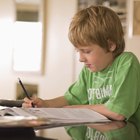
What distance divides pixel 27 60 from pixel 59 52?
316mm

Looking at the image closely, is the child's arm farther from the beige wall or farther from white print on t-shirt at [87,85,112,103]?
the beige wall

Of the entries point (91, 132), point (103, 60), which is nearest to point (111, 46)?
point (103, 60)

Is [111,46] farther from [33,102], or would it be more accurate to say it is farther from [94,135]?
[94,135]

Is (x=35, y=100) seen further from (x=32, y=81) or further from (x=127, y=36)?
(x=32, y=81)

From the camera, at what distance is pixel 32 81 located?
2.76 meters

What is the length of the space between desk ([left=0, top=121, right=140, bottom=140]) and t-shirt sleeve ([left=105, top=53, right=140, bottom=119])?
94 mm

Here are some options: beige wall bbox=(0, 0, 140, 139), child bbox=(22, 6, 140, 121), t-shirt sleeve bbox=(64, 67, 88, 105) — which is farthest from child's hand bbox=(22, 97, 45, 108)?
beige wall bbox=(0, 0, 140, 139)

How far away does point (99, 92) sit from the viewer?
131 centimetres

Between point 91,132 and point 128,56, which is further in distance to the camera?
point 128,56

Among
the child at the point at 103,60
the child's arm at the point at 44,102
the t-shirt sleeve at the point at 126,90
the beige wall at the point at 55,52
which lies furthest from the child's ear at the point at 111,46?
the beige wall at the point at 55,52

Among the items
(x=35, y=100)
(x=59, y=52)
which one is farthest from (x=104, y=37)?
(x=59, y=52)

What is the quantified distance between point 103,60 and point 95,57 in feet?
0.11

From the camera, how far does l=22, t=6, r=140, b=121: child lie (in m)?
1.18

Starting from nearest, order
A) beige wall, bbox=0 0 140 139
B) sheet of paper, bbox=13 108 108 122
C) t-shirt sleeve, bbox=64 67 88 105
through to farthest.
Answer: sheet of paper, bbox=13 108 108 122 → t-shirt sleeve, bbox=64 67 88 105 → beige wall, bbox=0 0 140 139
